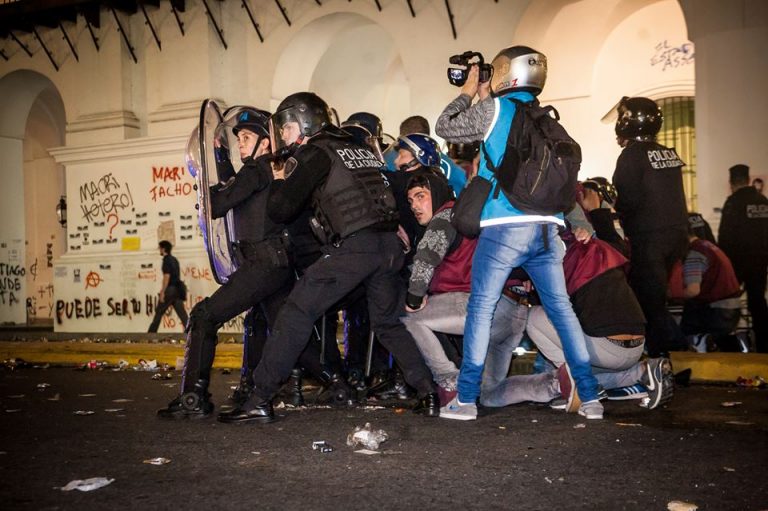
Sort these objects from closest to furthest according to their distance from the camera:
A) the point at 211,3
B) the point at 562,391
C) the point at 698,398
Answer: the point at 562,391 → the point at 698,398 → the point at 211,3

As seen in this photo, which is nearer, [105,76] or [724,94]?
[724,94]

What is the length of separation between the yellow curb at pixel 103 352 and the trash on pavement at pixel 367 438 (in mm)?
4930

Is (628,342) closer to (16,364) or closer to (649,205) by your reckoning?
(649,205)

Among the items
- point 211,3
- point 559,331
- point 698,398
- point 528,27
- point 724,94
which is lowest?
point 698,398

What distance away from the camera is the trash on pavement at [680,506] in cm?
337

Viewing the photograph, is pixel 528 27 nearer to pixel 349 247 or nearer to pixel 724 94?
pixel 724 94

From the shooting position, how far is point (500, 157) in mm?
5098

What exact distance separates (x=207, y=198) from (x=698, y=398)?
3735mm

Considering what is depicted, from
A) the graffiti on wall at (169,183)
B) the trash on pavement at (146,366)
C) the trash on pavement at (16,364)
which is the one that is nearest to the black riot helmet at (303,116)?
the trash on pavement at (146,366)

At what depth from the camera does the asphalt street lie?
3572 mm

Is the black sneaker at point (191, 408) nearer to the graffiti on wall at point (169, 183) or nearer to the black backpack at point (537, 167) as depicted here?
the black backpack at point (537, 167)

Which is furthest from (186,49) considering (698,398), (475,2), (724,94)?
(698,398)

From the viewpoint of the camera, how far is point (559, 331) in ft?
17.2

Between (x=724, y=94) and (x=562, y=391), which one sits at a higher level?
(x=724, y=94)
